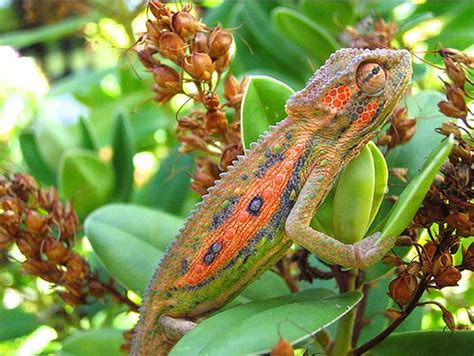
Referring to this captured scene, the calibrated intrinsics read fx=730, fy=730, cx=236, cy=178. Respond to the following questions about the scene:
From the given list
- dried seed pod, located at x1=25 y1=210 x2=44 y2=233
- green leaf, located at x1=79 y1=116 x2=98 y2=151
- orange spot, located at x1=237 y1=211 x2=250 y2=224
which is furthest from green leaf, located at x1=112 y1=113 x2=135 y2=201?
orange spot, located at x1=237 y1=211 x2=250 y2=224

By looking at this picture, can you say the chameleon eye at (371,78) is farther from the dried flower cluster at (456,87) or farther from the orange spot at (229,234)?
the orange spot at (229,234)

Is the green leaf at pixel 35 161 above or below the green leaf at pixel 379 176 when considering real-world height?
below

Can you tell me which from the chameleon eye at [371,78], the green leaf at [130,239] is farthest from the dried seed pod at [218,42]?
the green leaf at [130,239]

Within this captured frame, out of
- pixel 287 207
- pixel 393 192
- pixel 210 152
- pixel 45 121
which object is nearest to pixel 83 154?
pixel 45 121

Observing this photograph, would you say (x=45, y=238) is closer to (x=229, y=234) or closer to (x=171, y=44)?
(x=229, y=234)

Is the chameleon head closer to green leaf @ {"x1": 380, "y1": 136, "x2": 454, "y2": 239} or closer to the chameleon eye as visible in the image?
the chameleon eye

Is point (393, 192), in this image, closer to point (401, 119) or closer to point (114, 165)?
point (401, 119)

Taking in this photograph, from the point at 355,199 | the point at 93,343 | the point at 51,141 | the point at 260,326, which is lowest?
the point at 93,343

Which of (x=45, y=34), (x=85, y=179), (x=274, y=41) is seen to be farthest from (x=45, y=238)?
(x=45, y=34)
